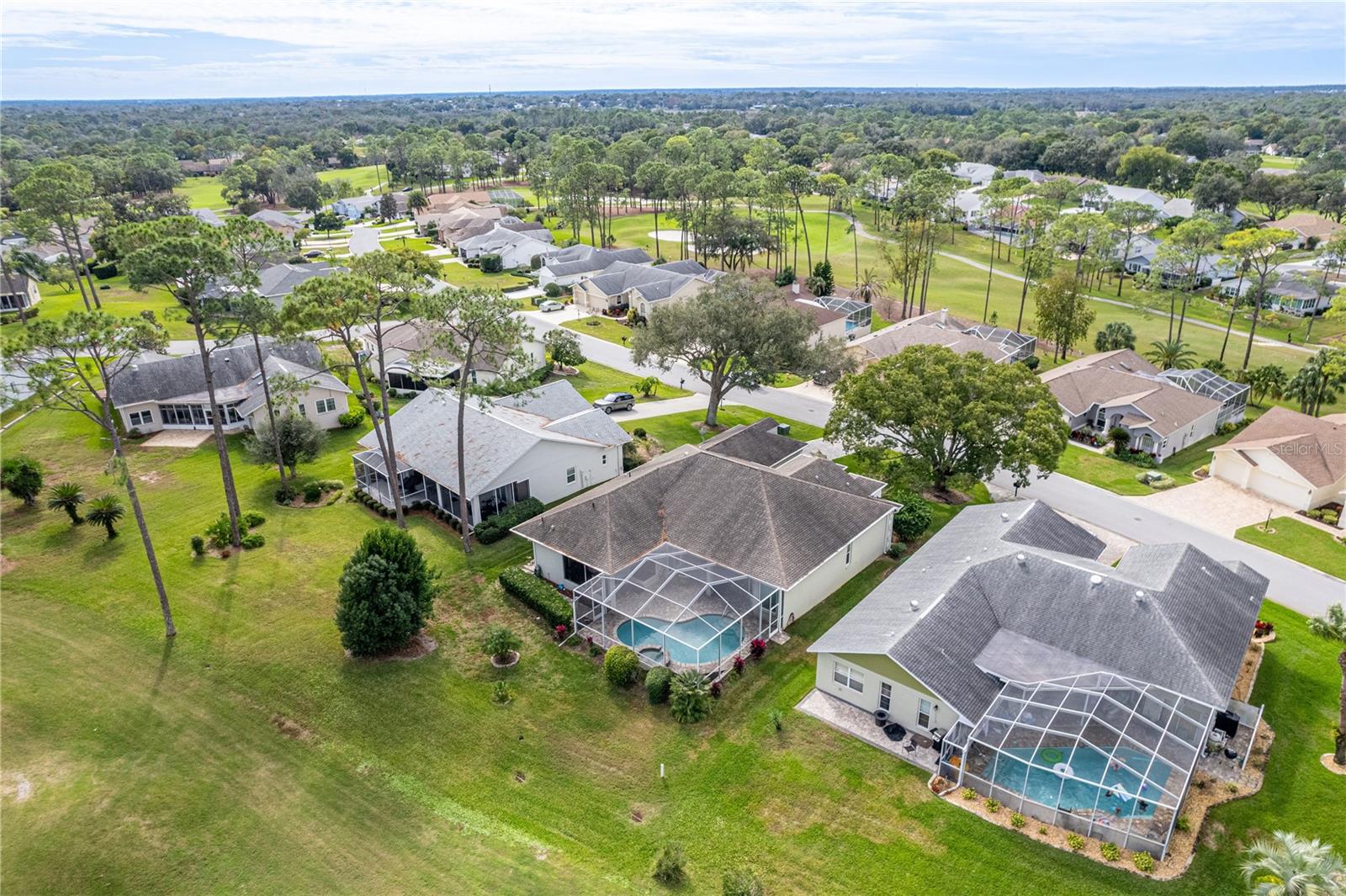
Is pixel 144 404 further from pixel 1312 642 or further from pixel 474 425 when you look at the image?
pixel 1312 642

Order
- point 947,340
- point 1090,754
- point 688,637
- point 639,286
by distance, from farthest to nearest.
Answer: point 639,286 → point 947,340 → point 688,637 → point 1090,754

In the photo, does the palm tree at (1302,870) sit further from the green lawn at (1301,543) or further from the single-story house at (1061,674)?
the green lawn at (1301,543)

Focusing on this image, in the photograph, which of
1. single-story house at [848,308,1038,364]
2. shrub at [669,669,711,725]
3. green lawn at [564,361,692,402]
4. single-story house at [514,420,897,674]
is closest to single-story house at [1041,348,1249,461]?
single-story house at [848,308,1038,364]

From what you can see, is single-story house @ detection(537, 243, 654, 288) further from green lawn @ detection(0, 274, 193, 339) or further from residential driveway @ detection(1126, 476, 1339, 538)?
residential driveway @ detection(1126, 476, 1339, 538)

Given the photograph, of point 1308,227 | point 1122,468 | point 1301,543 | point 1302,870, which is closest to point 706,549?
point 1302,870

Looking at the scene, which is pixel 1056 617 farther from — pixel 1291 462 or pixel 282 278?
pixel 282 278

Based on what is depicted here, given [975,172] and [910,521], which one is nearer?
[910,521]

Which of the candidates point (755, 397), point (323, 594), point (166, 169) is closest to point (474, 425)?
point (323, 594)
